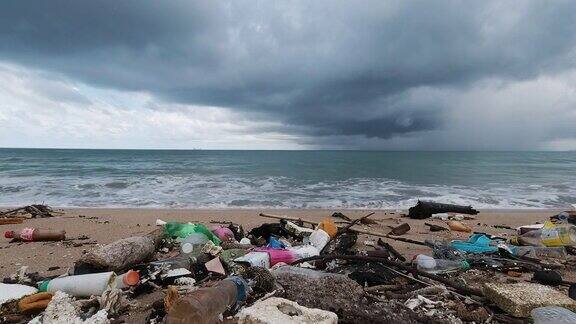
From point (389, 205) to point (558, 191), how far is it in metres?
11.3

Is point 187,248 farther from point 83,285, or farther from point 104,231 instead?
point 104,231

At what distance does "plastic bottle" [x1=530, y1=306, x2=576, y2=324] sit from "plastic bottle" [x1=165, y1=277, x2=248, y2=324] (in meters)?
2.51

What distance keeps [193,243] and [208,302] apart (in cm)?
241

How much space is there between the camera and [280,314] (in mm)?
2402

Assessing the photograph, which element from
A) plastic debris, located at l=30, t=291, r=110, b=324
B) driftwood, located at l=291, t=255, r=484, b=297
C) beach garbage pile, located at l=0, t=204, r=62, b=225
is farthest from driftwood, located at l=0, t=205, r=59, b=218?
driftwood, located at l=291, t=255, r=484, b=297

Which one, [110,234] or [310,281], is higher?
[310,281]

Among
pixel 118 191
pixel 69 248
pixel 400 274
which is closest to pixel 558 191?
pixel 400 274

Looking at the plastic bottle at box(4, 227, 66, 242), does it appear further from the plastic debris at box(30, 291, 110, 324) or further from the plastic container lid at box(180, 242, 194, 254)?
the plastic debris at box(30, 291, 110, 324)

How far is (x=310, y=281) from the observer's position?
11.3ft

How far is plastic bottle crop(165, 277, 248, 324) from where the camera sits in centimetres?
244

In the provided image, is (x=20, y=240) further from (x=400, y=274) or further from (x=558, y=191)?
(x=558, y=191)

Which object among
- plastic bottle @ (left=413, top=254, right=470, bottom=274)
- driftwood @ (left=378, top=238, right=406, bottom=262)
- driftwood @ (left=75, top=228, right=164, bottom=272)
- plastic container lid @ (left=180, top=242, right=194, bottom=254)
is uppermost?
driftwood @ (left=75, top=228, right=164, bottom=272)

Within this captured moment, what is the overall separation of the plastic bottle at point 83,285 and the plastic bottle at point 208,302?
1.18 m

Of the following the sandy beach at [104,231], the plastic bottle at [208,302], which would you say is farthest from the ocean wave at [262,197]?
the plastic bottle at [208,302]
